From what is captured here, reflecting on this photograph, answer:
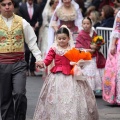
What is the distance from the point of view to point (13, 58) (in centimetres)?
902

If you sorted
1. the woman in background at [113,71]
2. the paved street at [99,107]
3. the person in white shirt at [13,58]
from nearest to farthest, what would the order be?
the person in white shirt at [13,58], the paved street at [99,107], the woman in background at [113,71]

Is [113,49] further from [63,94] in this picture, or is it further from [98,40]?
[63,94]

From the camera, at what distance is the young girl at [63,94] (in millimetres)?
9156

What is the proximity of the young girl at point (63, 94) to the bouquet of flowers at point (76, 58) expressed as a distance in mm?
106

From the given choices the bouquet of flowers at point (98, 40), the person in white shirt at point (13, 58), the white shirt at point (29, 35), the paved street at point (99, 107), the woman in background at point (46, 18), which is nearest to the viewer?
the person in white shirt at point (13, 58)

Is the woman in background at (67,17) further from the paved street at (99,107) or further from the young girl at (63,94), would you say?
the young girl at (63,94)

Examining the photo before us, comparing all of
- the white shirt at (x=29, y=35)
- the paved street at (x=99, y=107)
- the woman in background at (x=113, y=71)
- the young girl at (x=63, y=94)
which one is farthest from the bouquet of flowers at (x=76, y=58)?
the woman in background at (x=113, y=71)

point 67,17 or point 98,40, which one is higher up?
point 67,17

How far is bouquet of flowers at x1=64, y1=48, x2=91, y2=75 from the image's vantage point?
9266 mm

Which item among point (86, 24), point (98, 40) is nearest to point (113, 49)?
point (98, 40)

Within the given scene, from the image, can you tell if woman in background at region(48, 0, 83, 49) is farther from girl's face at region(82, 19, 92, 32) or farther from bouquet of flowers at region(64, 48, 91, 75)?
bouquet of flowers at region(64, 48, 91, 75)

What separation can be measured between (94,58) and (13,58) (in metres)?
3.86

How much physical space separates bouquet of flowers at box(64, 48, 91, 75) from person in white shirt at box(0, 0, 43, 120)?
0.47 m

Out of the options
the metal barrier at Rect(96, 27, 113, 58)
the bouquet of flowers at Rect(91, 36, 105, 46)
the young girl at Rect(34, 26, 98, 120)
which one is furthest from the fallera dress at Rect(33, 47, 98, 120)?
the metal barrier at Rect(96, 27, 113, 58)
